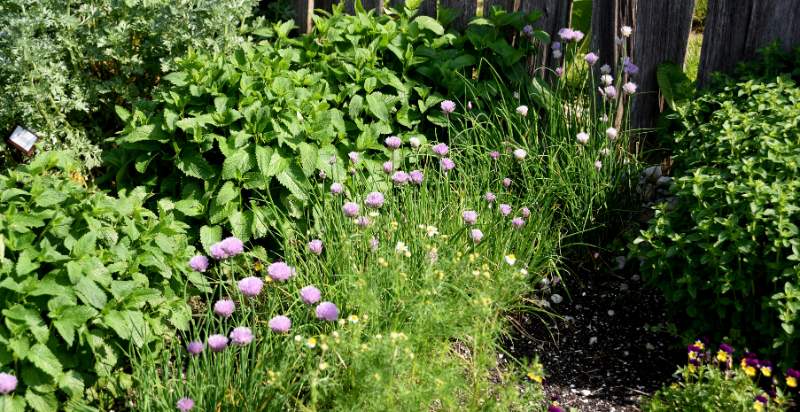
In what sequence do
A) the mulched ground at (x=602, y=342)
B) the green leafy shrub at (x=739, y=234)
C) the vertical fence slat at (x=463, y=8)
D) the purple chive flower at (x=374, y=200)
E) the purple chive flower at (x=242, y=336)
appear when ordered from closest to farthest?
the purple chive flower at (x=242, y=336)
the green leafy shrub at (x=739, y=234)
the purple chive flower at (x=374, y=200)
the mulched ground at (x=602, y=342)
the vertical fence slat at (x=463, y=8)

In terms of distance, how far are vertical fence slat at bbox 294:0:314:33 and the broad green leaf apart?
2.64m

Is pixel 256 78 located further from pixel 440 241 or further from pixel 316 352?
pixel 316 352

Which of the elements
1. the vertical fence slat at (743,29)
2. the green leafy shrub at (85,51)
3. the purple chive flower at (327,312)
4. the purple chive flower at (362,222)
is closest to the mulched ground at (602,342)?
the purple chive flower at (362,222)

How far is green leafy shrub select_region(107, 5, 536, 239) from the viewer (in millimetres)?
3682

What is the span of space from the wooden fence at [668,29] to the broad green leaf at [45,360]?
115 inches

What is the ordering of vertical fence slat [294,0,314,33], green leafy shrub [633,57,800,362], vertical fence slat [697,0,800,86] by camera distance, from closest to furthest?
green leafy shrub [633,57,800,362] < vertical fence slat [697,0,800,86] < vertical fence slat [294,0,314,33]

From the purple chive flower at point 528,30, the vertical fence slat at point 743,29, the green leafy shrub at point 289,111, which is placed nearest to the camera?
the green leafy shrub at point 289,111

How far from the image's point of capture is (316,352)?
2893 millimetres

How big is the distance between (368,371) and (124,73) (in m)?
2.37

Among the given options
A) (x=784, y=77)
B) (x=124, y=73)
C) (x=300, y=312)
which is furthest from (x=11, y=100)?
(x=784, y=77)

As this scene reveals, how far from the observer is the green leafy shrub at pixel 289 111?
368cm

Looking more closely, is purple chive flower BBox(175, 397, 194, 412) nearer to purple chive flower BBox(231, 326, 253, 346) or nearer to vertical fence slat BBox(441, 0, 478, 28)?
purple chive flower BBox(231, 326, 253, 346)

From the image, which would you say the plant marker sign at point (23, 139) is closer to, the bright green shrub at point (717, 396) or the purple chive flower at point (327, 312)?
the purple chive flower at point (327, 312)

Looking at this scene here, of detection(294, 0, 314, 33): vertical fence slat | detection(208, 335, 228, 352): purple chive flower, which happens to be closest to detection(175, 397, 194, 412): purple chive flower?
detection(208, 335, 228, 352): purple chive flower
